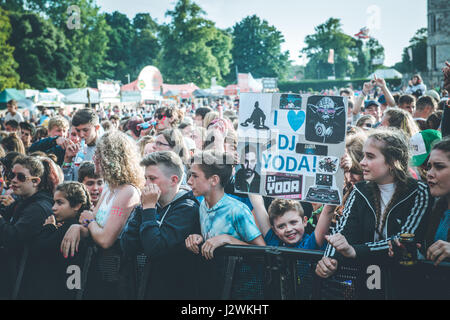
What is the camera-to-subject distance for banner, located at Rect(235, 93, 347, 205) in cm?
312

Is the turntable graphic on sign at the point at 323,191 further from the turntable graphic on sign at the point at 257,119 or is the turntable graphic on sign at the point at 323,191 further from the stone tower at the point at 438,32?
the stone tower at the point at 438,32

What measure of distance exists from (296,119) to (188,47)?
6238cm

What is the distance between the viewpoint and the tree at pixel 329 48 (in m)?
93.4

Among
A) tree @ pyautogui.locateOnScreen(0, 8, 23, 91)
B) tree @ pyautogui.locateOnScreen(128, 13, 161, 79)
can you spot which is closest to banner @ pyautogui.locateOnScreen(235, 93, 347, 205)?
tree @ pyautogui.locateOnScreen(0, 8, 23, 91)

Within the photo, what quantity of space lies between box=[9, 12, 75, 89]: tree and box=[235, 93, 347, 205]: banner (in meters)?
50.3

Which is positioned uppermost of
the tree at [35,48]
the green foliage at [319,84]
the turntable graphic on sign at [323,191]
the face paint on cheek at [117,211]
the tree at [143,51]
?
the tree at [143,51]

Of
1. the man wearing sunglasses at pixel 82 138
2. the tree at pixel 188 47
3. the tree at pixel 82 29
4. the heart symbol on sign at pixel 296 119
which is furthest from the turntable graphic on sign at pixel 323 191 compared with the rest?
the tree at pixel 188 47

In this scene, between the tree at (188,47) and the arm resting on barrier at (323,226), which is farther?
the tree at (188,47)

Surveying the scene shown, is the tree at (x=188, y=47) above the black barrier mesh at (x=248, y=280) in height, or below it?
above

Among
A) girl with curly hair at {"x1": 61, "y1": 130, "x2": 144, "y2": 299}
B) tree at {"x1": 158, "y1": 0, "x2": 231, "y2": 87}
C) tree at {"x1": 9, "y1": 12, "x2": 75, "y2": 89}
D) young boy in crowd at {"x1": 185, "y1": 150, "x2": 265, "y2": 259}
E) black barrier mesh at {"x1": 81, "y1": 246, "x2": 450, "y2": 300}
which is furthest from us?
tree at {"x1": 158, "y1": 0, "x2": 231, "y2": 87}

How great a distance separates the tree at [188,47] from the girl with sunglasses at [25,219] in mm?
60526

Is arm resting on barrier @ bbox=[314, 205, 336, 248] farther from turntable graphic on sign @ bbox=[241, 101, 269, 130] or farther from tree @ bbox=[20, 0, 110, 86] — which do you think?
tree @ bbox=[20, 0, 110, 86]
